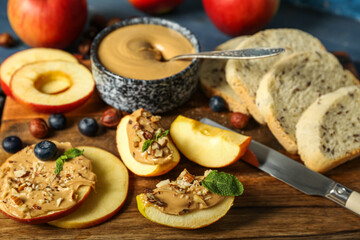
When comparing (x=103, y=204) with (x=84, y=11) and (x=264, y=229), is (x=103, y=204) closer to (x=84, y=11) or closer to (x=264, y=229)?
(x=264, y=229)

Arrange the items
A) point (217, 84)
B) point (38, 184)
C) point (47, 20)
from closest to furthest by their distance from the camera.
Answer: point (38, 184)
point (217, 84)
point (47, 20)

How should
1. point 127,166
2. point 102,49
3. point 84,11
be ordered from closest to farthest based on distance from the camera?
point 127,166 < point 102,49 < point 84,11

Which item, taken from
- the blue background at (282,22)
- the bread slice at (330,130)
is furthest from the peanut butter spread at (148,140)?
the blue background at (282,22)

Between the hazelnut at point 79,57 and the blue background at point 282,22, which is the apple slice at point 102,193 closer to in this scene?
the hazelnut at point 79,57

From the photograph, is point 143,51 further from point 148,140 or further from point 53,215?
point 53,215

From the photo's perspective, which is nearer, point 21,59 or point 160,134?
point 160,134

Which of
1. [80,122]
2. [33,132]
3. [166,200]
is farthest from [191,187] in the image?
[33,132]

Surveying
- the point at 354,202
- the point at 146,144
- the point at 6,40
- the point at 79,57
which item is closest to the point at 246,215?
the point at 354,202
